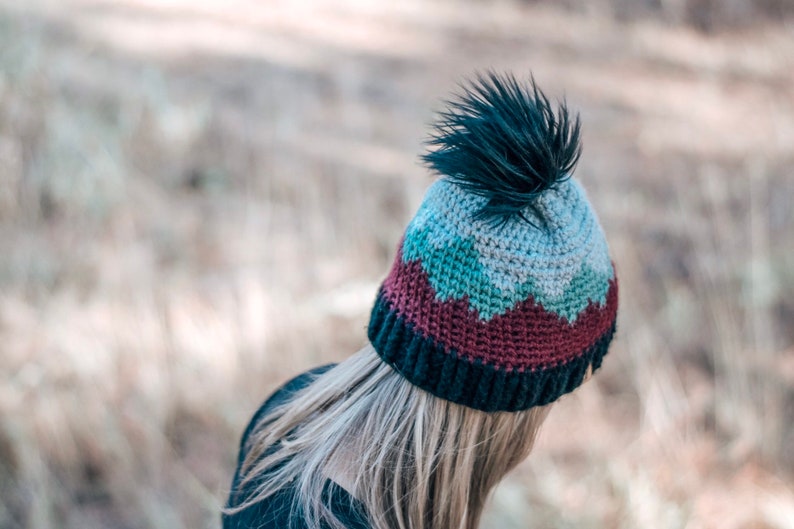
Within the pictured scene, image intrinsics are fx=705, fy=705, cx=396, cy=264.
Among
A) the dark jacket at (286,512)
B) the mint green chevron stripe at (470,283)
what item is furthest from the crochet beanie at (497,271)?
the dark jacket at (286,512)

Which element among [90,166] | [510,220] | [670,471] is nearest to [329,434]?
[510,220]

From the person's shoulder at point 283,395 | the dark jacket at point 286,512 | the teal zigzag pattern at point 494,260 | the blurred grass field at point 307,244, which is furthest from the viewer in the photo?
the blurred grass field at point 307,244

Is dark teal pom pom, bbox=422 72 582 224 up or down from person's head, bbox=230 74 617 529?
up

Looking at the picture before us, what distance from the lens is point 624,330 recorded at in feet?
10.3

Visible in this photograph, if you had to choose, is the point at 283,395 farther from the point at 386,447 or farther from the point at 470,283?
the point at 470,283

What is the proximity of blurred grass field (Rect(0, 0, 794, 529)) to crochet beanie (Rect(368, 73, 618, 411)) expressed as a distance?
140 cm

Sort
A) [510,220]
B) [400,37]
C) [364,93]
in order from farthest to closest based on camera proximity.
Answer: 1. [400,37]
2. [364,93]
3. [510,220]

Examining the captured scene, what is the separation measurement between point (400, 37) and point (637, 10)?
2.31 m

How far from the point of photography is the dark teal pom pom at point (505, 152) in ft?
3.69

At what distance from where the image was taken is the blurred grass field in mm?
2545

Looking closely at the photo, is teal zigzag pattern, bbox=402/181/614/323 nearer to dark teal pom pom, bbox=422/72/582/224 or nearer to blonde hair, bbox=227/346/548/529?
dark teal pom pom, bbox=422/72/582/224

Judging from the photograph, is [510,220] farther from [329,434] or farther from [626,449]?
[626,449]

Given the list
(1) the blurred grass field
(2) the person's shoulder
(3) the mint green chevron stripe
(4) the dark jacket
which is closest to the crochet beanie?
(3) the mint green chevron stripe

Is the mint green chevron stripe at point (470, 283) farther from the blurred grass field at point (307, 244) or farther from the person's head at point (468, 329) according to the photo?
the blurred grass field at point (307, 244)
